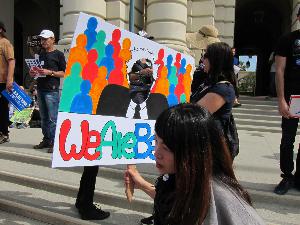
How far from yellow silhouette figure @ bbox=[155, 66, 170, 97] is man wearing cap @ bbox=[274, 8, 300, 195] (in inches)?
46.1

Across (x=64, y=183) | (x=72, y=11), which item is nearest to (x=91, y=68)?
(x=64, y=183)

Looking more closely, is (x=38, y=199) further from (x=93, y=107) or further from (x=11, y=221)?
(x=93, y=107)

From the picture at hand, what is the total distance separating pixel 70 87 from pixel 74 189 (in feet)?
5.59

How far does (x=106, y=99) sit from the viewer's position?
239 cm

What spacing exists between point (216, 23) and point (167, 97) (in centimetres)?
993

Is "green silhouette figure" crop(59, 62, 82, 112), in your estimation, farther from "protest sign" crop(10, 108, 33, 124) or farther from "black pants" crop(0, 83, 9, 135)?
"protest sign" crop(10, 108, 33, 124)

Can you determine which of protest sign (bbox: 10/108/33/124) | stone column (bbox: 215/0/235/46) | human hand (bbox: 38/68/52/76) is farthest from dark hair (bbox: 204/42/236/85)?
stone column (bbox: 215/0/235/46)

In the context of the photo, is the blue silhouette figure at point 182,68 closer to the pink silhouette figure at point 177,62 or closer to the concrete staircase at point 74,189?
the pink silhouette figure at point 177,62

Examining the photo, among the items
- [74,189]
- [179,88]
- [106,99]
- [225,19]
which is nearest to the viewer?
[106,99]

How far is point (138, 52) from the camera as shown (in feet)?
8.68

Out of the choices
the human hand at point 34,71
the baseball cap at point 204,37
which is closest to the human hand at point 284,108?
the baseball cap at point 204,37

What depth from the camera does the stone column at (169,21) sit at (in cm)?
990

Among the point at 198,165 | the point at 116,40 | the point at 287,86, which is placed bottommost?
the point at 198,165

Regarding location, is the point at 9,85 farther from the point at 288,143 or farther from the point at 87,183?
the point at 288,143
